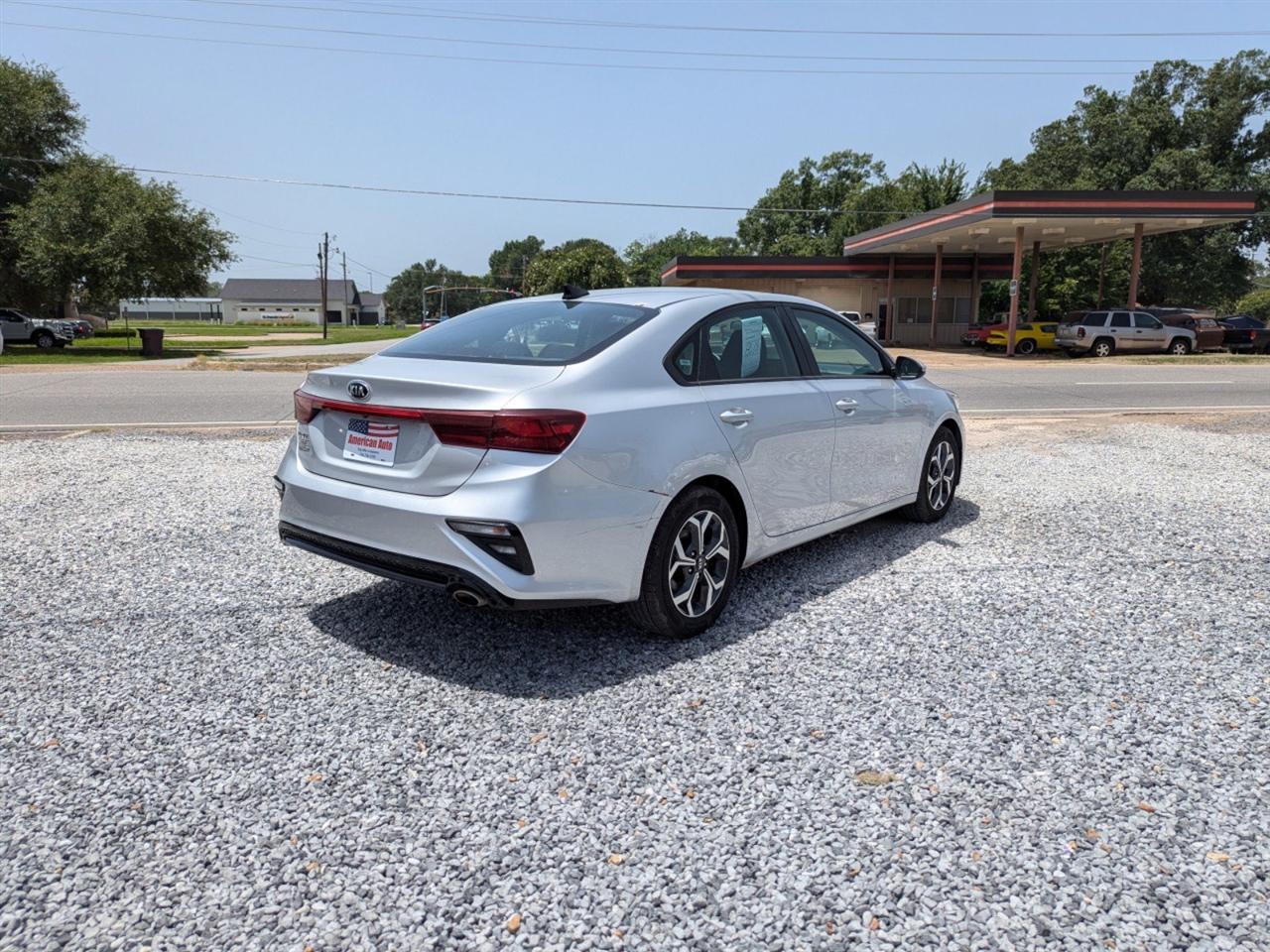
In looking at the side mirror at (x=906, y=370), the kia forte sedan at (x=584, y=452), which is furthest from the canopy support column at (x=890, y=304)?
the kia forte sedan at (x=584, y=452)

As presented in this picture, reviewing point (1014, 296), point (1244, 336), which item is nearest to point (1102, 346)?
point (1014, 296)

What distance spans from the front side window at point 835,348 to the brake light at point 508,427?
80.7 inches

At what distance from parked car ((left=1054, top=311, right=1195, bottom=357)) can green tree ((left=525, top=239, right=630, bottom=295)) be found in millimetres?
31357

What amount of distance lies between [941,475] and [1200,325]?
105ft

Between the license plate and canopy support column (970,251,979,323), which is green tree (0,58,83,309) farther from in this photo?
canopy support column (970,251,979,323)

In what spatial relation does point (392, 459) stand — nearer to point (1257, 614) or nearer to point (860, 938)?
point (860, 938)

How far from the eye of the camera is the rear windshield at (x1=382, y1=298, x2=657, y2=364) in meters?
4.00

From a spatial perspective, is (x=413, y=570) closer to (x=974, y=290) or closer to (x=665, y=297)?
(x=665, y=297)

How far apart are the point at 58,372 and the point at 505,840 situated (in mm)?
23000

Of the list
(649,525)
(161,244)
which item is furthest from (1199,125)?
(649,525)

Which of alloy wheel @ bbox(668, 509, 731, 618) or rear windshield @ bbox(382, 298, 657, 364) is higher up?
rear windshield @ bbox(382, 298, 657, 364)

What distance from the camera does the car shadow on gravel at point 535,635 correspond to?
12.4 ft

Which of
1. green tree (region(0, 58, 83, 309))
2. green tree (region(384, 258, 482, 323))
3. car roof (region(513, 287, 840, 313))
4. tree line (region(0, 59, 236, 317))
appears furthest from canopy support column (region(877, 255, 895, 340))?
green tree (region(384, 258, 482, 323))

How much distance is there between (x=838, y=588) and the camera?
4973mm
